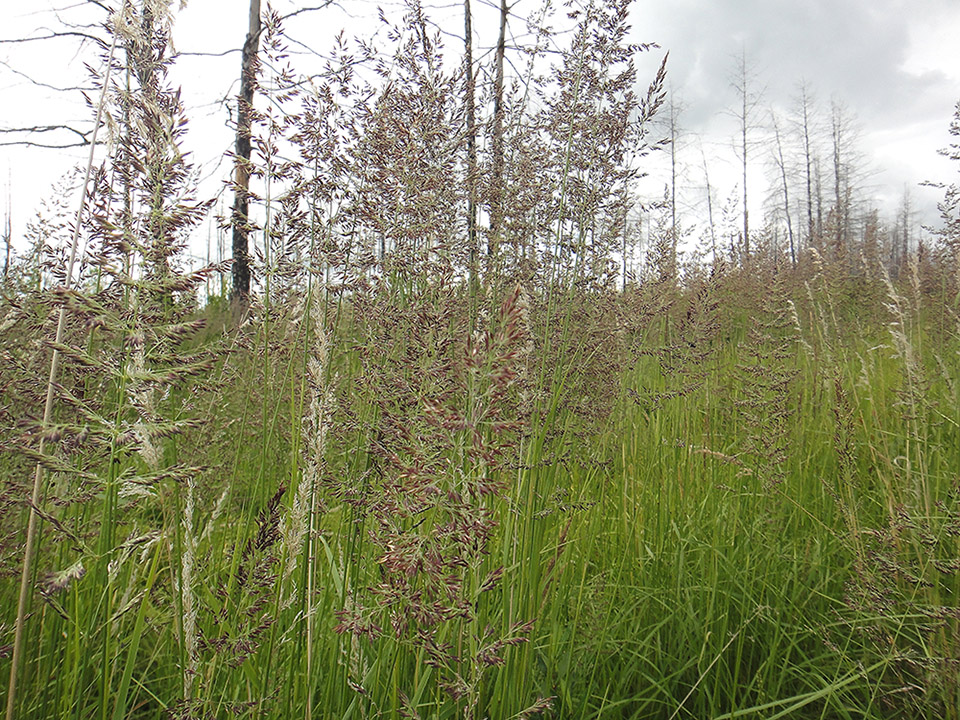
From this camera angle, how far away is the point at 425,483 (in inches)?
39.7

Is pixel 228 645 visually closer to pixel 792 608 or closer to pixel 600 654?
pixel 600 654

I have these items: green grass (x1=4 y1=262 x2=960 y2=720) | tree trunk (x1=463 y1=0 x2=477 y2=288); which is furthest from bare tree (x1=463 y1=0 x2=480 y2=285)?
green grass (x1=4 y1=262 x2=960 y2=720)

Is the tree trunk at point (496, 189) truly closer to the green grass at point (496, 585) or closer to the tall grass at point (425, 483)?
the tall grass at point (425, 483)

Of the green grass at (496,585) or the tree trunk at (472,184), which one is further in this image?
the tree trunk at (472,184)

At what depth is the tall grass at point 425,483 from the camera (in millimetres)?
1066

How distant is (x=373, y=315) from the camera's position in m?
1.77

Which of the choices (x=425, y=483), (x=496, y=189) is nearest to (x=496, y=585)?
(x=425, y=483)

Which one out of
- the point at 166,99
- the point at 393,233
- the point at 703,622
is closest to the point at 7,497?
the point at 166,99

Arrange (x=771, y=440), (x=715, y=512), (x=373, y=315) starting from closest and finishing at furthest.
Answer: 1. (x=373, y=315)
2. (x=771, y=440)
3. (x=715, y=512)

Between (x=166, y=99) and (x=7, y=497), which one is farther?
(x=7, y=497)

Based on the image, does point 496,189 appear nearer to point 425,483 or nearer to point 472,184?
point 472,184

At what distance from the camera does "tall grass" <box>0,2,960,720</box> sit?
1.07 m

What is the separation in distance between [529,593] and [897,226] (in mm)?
68856

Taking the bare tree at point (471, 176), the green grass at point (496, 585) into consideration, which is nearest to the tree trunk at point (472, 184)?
the bare tree at point (471, 176)
